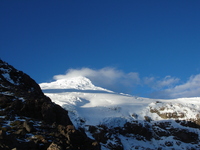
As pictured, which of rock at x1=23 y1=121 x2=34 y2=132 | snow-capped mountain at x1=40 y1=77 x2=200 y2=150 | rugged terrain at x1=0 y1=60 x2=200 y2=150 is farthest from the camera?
snow-capped mountain at x1=40 y1=77 x2=200 y2=150

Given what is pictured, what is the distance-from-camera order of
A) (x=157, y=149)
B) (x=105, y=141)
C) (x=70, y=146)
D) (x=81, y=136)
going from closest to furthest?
1. (x=70, y=146)
2. (x=81, y=136)
3. (x=105, y=141)
4. (x=157, y=149)

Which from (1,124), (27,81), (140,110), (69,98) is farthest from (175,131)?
(69,98)

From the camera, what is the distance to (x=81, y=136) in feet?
84.9

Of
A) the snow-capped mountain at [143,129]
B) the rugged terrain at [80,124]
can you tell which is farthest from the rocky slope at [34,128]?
the snow-capped mountain at [143,129]

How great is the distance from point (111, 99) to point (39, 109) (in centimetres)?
16621

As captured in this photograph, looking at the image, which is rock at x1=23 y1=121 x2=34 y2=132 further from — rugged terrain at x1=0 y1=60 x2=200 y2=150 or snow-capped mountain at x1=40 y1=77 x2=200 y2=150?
snow-capped mountain at x1=40 y1=77 x2=200 y2=150

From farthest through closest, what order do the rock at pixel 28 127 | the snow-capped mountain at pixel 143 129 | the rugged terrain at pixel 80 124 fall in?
1. the snow-capped mountain at pixel 143 129
2. the rock at pixel 28 127
3. the rugged terrain at pixel 80 124

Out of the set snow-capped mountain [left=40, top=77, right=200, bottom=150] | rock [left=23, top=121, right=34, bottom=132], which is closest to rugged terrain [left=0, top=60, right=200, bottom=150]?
snow-capped mountain [left=40, top=77, right=200, bottom=150]

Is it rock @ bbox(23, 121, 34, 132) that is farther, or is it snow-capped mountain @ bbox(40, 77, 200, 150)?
snow-capped mountain @ bbox(40, 77, 200, 150)

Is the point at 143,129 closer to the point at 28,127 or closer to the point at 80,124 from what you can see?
the point at 80,124

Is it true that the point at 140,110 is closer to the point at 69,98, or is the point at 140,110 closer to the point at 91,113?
the point at 91,113

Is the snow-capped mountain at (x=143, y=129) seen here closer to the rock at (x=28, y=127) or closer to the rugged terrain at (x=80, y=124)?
the rugged terrain at (x=80, y=124)

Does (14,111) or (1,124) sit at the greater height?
(14,111)

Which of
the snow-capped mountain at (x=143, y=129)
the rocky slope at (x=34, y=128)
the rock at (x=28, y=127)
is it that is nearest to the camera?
the rocky slope at (x=34, y=128)
